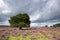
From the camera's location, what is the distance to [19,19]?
198 feet

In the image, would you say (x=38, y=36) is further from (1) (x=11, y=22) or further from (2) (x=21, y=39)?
(1) (x=11, y=22)

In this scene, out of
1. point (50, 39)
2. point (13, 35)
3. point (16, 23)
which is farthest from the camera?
point (16, 23)

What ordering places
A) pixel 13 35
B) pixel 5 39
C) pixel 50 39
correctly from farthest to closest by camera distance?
pixel 13 35
pixel 5 39
pixel 50 39

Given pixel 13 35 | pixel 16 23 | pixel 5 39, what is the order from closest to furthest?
pixel 5 39 < pixel 13 35 < pixel 16 23

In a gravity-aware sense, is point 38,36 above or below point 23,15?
below

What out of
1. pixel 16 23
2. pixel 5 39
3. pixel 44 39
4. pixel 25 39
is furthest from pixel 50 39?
pixel 16 23

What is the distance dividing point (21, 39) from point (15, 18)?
35.8 m

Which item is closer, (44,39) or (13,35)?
(44,39)

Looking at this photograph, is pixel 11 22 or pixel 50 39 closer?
pixel 50 39

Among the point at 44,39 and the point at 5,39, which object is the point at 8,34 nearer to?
the point at 5,39

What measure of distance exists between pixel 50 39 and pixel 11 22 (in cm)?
3845

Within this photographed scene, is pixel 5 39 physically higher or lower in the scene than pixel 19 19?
lower

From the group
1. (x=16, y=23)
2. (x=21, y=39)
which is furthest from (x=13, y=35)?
(x=16, y=23)

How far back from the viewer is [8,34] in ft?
93.8
